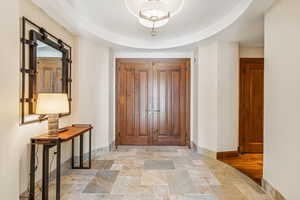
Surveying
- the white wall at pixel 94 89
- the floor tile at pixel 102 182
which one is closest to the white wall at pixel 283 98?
the floor tile at pixel 102 182

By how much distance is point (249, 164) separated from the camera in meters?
3.72

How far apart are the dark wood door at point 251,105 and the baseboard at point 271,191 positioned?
1839mm

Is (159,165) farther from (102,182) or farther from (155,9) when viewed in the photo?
(155,9)

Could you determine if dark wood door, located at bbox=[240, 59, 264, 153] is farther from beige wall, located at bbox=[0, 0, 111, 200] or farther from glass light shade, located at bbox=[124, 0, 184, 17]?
beige wall, located at bbox=[0, 0, 111, 200]

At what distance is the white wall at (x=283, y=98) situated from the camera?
6.61ft

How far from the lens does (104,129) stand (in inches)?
177

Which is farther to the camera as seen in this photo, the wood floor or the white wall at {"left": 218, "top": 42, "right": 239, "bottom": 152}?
the white wall at {"left": 218, "top": 42, "right": 239, "bottom": 152}

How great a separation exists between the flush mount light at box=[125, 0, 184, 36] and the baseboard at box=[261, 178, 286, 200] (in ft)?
8.63

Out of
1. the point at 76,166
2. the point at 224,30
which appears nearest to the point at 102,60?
the point at 76,166

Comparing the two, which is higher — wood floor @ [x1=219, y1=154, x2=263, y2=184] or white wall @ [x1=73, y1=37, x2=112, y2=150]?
white wall @ [x1=73, y1=37, x2=112, y2=150]

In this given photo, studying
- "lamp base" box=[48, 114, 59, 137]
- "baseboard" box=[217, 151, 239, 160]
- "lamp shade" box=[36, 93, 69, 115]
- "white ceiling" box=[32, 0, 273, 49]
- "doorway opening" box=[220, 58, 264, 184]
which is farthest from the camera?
"doorway opening" box=[220, 58, 264, 184]

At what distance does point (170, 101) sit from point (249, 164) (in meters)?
2.26

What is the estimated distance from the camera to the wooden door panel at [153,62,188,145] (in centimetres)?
509

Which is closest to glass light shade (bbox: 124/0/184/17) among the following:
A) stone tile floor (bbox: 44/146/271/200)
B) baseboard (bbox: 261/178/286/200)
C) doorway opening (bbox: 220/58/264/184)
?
doorway opening (bbox: 220/58/264/184)
